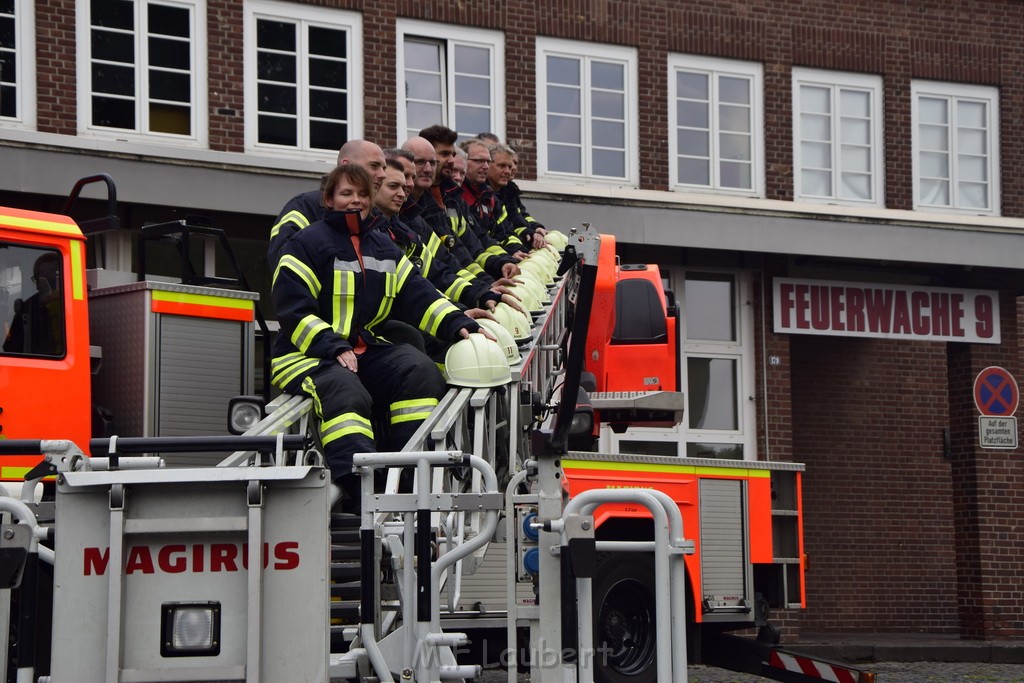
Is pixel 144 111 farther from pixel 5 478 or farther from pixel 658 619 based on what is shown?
pixel 658 619

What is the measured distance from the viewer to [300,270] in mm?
7078

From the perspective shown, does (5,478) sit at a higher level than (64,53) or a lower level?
lower

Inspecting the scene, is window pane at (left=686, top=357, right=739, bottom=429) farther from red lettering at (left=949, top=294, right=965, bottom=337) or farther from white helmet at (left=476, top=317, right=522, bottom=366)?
white helmet at (left=476, top=317, right=522, bottom=366)

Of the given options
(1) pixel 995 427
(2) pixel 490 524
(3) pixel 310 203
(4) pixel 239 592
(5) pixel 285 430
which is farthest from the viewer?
(1) pixel 995 427

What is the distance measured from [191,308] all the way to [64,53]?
7325mm

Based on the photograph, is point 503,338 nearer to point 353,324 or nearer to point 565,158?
point 353,324

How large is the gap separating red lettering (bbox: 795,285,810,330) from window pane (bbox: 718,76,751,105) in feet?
7.34

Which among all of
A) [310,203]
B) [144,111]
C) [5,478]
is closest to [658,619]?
[310,203]

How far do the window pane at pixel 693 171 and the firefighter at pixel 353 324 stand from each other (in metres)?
11.1

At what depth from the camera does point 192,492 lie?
4.77 meters

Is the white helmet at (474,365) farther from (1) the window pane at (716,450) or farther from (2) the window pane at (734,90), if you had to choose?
(2) the window pane at (734,90)

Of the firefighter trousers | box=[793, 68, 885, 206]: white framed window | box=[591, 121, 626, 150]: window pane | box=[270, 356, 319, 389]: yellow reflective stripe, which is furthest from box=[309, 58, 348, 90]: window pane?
box=[270, 356, 319, 389]: yellow reflective stripe

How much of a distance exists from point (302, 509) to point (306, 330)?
90.2 inches

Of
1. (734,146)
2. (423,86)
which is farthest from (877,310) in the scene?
(423,86)
